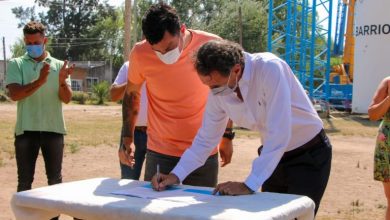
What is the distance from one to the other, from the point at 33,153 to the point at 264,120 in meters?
2.31

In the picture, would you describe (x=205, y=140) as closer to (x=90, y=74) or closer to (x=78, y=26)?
(x=90, y=74)

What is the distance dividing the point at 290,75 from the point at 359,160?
694cm

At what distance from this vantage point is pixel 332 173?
25.6 feet

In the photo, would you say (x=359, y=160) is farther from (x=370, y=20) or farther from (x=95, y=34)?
(x=95, y=34)

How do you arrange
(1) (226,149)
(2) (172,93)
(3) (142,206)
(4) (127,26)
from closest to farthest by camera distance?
(3) (142,206) → (2) (172,93) → (1) (226,149) → (4) (127,26)

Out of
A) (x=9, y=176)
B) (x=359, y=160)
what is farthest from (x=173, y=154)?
(x=359, y=160)

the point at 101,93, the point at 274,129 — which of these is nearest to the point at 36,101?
the point at 274,129

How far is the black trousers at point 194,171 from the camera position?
11.4 ft

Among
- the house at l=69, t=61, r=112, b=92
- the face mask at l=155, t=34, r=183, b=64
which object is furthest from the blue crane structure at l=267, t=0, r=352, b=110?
the house at l=69, t=61, r=112, b=92

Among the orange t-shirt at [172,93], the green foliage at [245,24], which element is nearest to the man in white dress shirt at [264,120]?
the orange t-shirt at [172,93]

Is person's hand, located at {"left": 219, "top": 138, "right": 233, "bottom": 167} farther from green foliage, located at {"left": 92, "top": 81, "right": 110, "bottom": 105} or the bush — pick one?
the bush

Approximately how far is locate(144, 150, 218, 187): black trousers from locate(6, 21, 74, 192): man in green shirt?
110 cm

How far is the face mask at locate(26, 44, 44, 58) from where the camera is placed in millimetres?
4352

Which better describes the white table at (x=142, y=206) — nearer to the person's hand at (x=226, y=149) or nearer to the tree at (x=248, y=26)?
the person's hand at (x=226, y=149)
